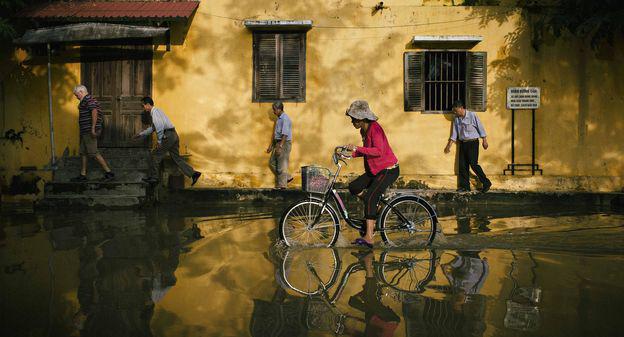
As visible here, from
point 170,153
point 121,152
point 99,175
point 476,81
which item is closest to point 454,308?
point 170,153

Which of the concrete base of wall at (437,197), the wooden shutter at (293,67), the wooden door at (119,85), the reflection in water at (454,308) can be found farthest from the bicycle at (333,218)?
the wooden door at (119,85)

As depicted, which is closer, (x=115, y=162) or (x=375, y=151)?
(x=375, y=151)

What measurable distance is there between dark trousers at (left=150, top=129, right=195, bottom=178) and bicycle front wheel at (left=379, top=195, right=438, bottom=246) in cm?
555

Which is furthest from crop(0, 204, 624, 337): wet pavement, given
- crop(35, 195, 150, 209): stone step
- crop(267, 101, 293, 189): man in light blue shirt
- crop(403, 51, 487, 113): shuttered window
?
crop(403, 51, 487, 113): shuttered window

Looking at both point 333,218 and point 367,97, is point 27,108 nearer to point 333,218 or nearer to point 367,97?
point 367,97

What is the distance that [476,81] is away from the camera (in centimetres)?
1241

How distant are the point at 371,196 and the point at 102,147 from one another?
7.44 m

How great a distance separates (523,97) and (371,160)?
6.54 meters

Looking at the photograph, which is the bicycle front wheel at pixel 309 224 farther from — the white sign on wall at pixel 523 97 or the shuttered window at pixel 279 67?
the white sign on wall at pixel 523 97

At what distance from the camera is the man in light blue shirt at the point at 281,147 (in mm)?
11969

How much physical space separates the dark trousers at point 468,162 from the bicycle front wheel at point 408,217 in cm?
501

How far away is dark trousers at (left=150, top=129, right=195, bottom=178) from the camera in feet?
37.8

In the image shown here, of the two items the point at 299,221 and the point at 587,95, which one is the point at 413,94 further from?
the point at 299,221

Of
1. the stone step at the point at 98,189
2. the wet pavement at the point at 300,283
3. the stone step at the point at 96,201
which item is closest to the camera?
the wet pavement at the point at 300,283
